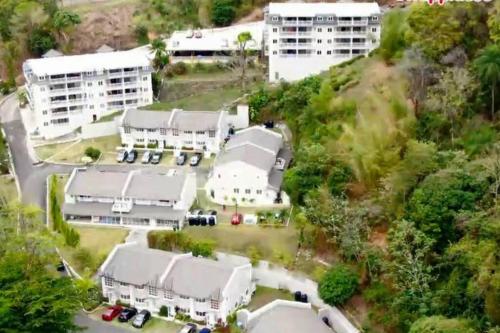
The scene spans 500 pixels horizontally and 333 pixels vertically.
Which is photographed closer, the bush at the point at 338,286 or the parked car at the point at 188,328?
the bush at the point at 338,286

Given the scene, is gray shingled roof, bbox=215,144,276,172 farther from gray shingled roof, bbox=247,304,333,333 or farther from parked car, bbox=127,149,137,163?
gray shingled roof, bbox=247,304,333,333

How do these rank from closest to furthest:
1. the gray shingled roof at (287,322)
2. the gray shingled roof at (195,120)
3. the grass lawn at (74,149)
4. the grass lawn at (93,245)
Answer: the gray shingled roof at (287,322)
the grass lawn at (93,245)
the gray shingled roof at (195,120)
the grass lawn at (74,149)

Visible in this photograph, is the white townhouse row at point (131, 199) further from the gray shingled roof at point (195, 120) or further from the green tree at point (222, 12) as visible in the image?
the green tree at point (222, 12)

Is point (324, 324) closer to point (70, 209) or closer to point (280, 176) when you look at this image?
point (280, 176)

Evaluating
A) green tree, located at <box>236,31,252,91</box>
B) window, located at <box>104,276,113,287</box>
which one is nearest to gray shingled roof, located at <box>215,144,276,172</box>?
window, located at <box>104,276,113,287</box>

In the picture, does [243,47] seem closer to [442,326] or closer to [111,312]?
[111,312]

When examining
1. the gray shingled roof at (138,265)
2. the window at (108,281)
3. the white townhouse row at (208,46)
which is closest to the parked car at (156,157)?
the gray shingled roof at (138,265)

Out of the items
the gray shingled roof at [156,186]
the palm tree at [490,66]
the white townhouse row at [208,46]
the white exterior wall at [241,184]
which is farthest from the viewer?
the white townhouse row at [208,46]
